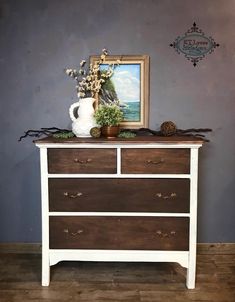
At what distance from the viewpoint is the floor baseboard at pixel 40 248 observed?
278 cm

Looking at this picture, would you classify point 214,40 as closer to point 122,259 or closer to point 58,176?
point 58,176

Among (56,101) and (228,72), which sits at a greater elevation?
(228,72)

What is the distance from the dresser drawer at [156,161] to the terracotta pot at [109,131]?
0.20 metres

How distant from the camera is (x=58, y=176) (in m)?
2.22

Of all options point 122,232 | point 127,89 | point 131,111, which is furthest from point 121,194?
point 127,89

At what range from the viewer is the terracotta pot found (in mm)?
2324

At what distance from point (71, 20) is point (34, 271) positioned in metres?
1.95

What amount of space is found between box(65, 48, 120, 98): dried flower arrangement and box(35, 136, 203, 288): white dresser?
1.87 ft

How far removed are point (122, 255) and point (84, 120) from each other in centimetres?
97

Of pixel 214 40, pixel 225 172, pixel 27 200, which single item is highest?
pixel 214 40

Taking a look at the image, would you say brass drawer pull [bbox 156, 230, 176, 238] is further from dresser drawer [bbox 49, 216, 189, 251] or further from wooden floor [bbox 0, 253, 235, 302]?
wooden floor [bbox 0, 253, 235, 302]

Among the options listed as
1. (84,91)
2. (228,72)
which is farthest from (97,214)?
(228,72)

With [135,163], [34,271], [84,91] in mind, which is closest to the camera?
[135,163]

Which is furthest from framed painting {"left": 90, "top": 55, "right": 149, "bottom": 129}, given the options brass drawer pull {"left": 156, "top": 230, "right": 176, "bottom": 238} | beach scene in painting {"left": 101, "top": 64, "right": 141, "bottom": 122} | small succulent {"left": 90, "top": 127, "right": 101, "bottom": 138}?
brass drawer pull {"left": 156, "top": 230, "right": 176, "bottom": 238}
